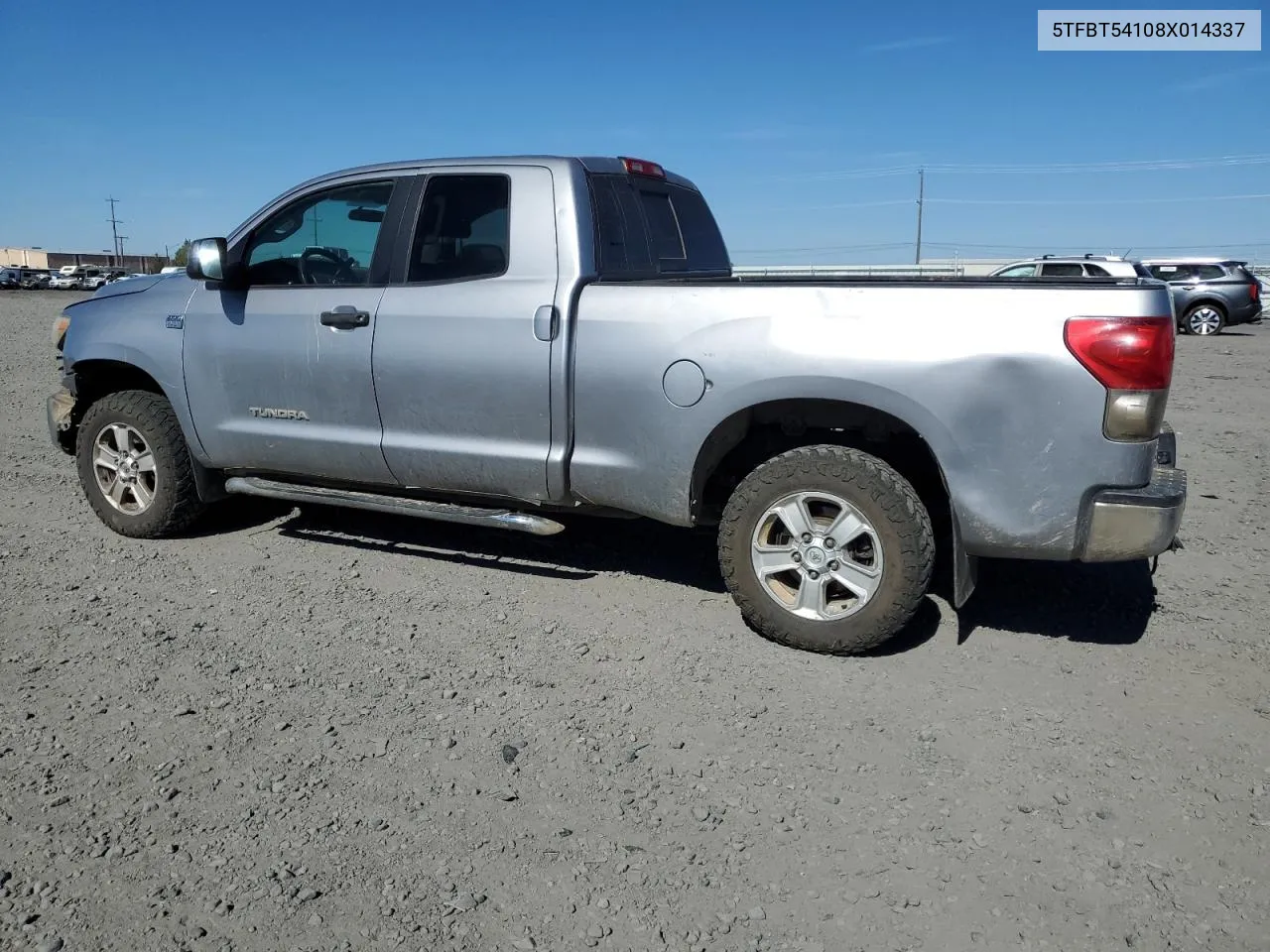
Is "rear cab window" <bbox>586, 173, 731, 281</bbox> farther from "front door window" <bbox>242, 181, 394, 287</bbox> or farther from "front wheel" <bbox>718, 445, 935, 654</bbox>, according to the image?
"front wheel" <bbox>718, 445, 935, 654</bbox>

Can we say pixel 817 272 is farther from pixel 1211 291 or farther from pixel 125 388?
pixel 1211 291

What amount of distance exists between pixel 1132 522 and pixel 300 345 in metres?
3.79

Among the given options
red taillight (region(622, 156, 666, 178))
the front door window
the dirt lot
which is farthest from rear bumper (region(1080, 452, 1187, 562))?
the front door window

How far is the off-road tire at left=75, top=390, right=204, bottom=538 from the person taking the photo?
5598mm

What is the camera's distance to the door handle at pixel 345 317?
493 cm

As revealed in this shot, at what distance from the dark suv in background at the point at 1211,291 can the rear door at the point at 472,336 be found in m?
A: 21.0

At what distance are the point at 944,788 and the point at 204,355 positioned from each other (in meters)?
4.18

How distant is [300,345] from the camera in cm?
511

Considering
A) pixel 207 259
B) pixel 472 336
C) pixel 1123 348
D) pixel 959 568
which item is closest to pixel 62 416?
pixel 207 259

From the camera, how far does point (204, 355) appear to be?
5387 millimetres

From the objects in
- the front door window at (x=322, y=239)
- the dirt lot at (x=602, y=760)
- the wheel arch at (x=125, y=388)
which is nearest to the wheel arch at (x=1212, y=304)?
the dirt lot at (x=602, y=760)

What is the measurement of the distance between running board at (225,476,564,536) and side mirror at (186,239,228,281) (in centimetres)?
107

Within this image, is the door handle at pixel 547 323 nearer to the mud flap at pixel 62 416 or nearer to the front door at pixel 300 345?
the front door at pixel 300 345

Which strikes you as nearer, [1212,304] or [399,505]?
[399,505]
